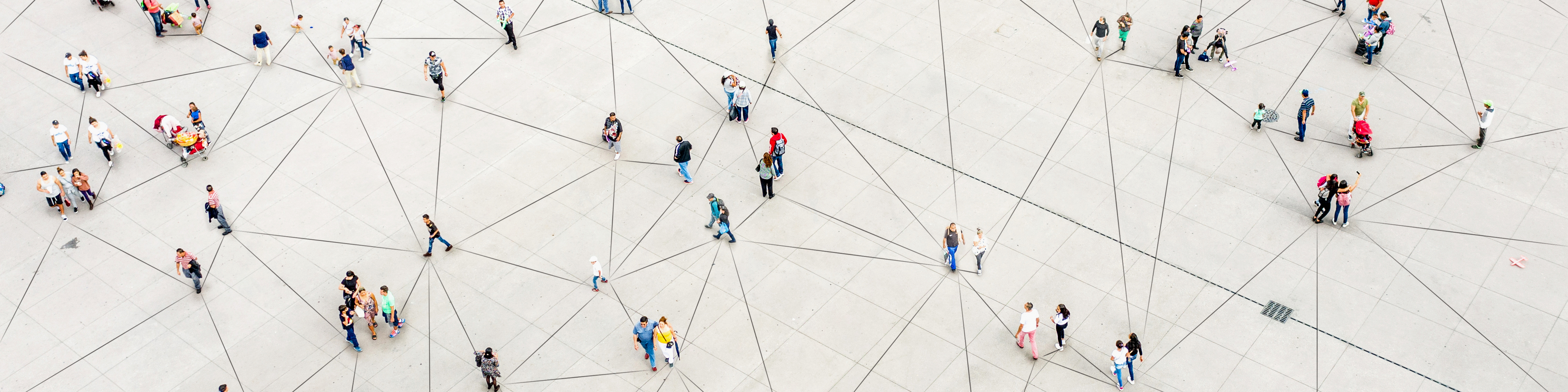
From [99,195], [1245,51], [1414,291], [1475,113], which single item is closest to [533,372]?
[99,195]

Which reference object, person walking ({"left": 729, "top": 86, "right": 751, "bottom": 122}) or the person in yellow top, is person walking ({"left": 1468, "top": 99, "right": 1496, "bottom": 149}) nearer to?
person walking ({"left": 729, "top": 86, "right": 751, "bottom": 122})

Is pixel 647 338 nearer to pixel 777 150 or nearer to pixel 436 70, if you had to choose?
pixel 777 150

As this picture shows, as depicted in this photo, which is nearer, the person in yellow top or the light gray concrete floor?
the person in yellow top

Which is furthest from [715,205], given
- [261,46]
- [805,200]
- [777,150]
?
[261,46]

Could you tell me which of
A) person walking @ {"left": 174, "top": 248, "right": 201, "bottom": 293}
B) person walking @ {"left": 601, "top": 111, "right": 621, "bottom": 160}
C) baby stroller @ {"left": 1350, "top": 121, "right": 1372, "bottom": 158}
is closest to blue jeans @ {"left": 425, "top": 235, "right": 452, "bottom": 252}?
person walking @ {"left": 601, "top": 111, "right": 621, "bottom": 160}

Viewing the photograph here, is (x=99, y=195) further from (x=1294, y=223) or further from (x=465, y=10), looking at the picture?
(x=1294, y=223)
